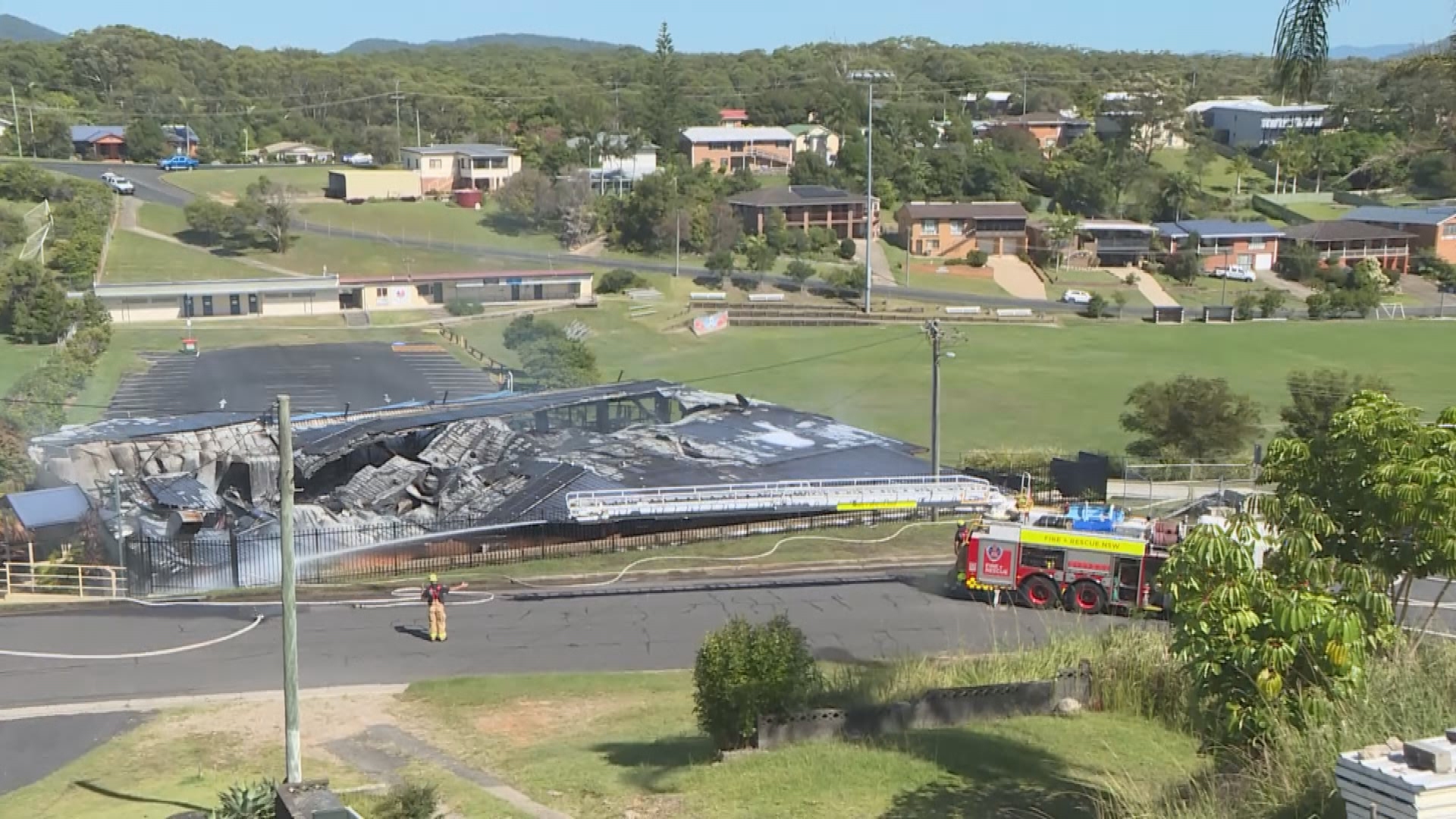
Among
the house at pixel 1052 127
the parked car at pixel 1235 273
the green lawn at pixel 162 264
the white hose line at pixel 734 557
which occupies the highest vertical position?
the house at pixel 1052 127

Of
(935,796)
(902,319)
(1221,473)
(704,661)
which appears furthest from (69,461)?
(902,319)

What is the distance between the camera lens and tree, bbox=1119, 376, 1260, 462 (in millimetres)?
45031

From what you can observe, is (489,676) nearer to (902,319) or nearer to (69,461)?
(69,461)

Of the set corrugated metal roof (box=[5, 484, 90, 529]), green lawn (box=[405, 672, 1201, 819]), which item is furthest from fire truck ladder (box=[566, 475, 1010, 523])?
green lawn (box=[405, 672, 1201, 819])

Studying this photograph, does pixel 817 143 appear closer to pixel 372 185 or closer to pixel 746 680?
pixel 372 185

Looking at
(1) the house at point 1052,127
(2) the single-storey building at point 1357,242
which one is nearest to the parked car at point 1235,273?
(2) the single-storey building at point 1357,242

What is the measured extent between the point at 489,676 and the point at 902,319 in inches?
2271

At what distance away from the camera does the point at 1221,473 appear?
140ft

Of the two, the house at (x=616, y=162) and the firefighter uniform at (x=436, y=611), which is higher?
the house at (x=616, y=162)

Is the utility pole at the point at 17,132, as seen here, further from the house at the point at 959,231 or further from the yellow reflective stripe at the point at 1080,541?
the yellow reflective stripe at the point at 1080,541

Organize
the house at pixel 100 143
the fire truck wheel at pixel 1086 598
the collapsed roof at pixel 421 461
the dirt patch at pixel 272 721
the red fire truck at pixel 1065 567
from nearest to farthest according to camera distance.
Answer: the dirt patch at pixel 272 721 < the red fire truck at pixel 1065 567 < the fire truck wheel at pixel 1086 598 < the collapsed roof at pixel 421 461 < the house at pixel 100 143

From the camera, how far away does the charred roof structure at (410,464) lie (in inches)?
1318

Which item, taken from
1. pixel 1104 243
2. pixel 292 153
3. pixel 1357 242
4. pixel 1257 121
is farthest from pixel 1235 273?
pixel 292 153

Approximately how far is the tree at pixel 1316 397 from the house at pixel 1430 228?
53165mm
